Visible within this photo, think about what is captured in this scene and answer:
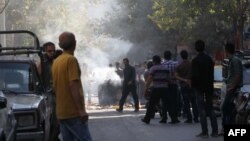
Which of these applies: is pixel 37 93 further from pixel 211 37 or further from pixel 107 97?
pixel 211 37

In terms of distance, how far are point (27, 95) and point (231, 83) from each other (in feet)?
14.6

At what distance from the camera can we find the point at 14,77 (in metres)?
12.6

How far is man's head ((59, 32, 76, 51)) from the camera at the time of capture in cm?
945

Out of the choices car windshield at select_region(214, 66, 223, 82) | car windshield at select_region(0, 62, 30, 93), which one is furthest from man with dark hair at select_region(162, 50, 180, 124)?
car windshield at select_region(0, 62, 30, 93)

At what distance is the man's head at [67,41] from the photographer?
945 centimetres

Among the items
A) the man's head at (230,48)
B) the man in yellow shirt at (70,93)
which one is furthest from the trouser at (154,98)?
the man in yellow shirt at (70,93)

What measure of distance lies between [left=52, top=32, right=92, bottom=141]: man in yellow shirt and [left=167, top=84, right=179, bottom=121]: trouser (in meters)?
10.1

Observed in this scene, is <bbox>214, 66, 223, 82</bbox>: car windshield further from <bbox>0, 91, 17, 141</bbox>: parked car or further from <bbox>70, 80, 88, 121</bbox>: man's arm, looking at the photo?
<bbox>70, 80, 88, 121</bbox>: man's arm

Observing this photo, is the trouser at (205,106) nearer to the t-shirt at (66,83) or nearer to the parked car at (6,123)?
the parked car at (6,123)

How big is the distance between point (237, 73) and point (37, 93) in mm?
4206

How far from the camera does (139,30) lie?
55.1 meters

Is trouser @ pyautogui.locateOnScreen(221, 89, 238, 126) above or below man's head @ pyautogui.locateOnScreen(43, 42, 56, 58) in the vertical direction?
below

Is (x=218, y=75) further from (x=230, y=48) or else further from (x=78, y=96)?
(x=78, y=96)

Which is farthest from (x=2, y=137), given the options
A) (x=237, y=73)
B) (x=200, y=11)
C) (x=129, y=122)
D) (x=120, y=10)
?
(x=120, y=10)
